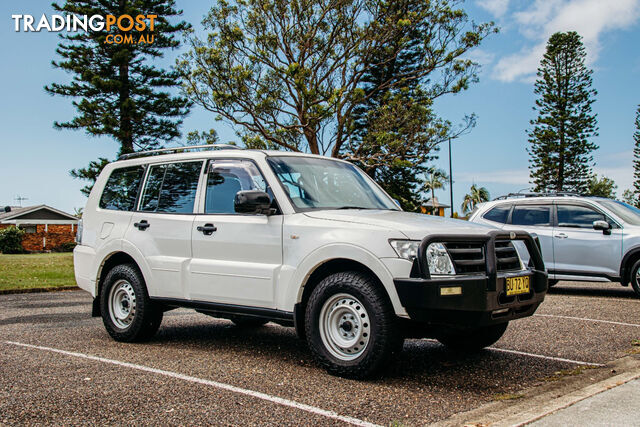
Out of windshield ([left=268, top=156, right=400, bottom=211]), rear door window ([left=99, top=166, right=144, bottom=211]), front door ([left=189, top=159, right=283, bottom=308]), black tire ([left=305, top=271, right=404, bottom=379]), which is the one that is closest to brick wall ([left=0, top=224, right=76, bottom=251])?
rear door window ([left=99, top=166, right=144, bottom=211])

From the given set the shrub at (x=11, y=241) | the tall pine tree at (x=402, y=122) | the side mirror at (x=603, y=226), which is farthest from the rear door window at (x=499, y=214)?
the shrub at (x=11, y=241)

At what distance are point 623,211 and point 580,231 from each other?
996 millimetres

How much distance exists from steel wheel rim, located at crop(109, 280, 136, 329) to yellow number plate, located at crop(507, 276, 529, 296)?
159 inches

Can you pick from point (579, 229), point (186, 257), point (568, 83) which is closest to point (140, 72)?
point (568, 83)

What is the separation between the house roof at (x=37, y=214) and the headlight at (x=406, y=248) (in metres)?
69.1

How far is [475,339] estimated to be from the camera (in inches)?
246

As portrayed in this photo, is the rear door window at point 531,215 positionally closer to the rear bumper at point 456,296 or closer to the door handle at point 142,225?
the rear bumper at point 456,296

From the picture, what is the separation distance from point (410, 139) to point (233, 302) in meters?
25.7

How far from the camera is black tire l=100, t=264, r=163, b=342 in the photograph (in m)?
6.79

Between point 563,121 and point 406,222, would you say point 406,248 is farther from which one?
point 563,121

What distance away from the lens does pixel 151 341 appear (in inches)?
281

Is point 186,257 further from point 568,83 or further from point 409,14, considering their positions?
point 568,83

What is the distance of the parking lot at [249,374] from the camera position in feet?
14.0

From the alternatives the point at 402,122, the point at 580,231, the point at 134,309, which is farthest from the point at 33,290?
the point at 402,122
